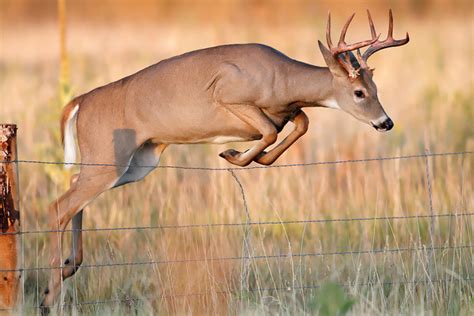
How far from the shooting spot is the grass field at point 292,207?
757cm

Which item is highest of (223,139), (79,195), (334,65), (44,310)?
(334,65)

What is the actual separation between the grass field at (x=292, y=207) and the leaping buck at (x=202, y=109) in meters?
0.61

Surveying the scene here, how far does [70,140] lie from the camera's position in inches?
341

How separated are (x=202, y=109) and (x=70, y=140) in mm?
1083

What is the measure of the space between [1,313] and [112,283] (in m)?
1.24

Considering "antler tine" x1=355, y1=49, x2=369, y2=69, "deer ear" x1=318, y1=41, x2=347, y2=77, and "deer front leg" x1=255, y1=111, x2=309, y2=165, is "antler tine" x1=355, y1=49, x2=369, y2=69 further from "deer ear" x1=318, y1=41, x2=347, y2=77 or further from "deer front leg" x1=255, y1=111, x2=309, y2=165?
"deer front leg" x1=255, y1=111, x2=309, y2=165

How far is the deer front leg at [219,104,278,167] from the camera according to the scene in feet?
Result: 26.2

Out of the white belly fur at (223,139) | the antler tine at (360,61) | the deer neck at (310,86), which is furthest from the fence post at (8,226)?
the antler tine at (360,61)

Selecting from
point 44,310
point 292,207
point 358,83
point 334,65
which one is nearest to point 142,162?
point 44,310

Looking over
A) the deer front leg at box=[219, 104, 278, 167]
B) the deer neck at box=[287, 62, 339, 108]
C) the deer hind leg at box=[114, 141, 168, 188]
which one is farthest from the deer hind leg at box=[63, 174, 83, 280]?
the deer neck at box=[287, 62, 339, 108]

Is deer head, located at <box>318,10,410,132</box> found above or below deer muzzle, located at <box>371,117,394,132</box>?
above

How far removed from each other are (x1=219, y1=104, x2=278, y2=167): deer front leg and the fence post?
1.52 metres

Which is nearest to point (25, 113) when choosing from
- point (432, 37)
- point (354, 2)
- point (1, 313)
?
point (1, 313)

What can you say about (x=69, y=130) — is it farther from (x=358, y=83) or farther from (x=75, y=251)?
(x=358, y=83)
